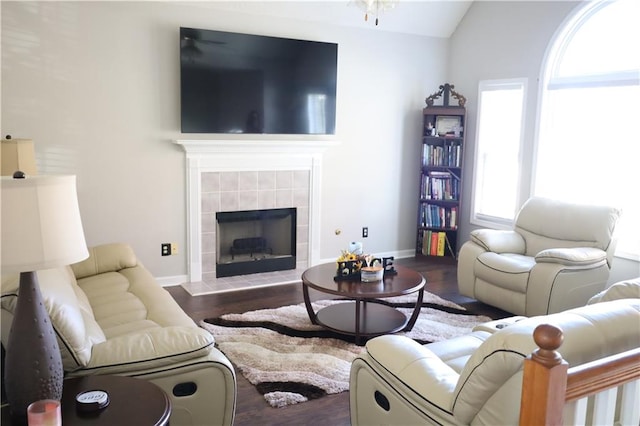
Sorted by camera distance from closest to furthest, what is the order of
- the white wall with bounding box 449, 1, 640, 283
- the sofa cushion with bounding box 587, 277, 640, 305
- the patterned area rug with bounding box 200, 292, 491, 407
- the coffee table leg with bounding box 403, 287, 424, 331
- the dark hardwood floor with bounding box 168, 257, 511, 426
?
the sofa cushion with bounding box 587, 277, 640, 305 → the dark hardwood floor with bounding box 168, 257, 511, 426 → the patterned area rug with bounding box 200, 292, 491, 407 → the coffee table leg with bounding box 403, 287, 424, 331 → the white wall with bounding box 449, 1, 640, 283

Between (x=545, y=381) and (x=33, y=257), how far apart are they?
1434mm

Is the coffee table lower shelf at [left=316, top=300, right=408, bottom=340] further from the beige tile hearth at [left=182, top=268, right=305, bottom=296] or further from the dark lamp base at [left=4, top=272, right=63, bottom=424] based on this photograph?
the dark lamp base at [left=4, top=272, right=63, bottom=424]

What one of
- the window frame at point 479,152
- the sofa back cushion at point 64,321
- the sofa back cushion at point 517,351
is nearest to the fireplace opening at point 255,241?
the window frame at point 479,152

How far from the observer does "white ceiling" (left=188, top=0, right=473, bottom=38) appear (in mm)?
5246

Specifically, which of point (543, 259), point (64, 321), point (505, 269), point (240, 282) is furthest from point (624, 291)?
point (240, 282)

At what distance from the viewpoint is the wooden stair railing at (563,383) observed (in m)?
1.36

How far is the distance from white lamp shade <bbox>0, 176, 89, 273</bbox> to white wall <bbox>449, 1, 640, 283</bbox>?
15.2 feet

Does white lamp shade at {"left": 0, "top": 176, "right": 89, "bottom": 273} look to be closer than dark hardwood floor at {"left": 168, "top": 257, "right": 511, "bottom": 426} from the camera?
Yes

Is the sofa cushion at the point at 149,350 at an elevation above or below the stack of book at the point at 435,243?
above

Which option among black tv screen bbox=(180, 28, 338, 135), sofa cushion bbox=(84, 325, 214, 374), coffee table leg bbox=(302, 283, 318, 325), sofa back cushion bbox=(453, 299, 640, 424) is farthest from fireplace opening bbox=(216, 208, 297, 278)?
sofa back cushion bbox=(453, 299, 640, 424)

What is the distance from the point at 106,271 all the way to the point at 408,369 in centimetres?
259

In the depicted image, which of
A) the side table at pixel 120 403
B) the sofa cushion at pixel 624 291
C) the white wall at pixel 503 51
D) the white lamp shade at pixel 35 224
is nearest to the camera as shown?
the white lamp shade at pixel 35 224

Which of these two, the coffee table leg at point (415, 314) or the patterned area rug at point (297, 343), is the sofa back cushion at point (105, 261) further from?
the coffee table leg at point (415, 314)

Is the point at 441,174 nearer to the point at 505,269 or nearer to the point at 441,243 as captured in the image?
the point at 441,243
